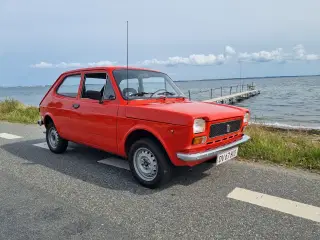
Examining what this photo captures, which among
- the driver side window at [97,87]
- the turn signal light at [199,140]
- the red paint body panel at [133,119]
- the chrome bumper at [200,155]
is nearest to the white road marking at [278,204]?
the chrome bumper at [200,155]

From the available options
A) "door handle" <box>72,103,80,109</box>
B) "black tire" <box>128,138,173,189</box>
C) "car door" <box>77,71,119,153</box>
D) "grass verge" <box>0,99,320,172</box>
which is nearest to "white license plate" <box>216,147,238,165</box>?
"black tire" <box>128,138,173,189</box>

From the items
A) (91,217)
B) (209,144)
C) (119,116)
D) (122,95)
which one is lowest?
(91,217)

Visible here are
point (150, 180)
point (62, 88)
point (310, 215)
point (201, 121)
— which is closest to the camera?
point (310, 215)

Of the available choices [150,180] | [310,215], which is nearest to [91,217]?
[150,180]

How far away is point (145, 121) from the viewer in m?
4.08

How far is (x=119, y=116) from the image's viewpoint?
14.5ft

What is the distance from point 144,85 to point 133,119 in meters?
0.93

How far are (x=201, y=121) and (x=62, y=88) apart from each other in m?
3.46

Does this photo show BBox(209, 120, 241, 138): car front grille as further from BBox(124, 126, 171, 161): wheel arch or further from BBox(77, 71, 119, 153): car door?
BBox(77, 71, 119, 153): car door

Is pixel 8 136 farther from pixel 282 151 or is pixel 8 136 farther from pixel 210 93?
pixel 210 93

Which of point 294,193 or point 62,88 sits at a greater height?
point 62,88

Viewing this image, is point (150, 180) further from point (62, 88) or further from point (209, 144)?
point (62, 88)

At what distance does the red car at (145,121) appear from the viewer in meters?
3.81

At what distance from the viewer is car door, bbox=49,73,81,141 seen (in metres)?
5.45
